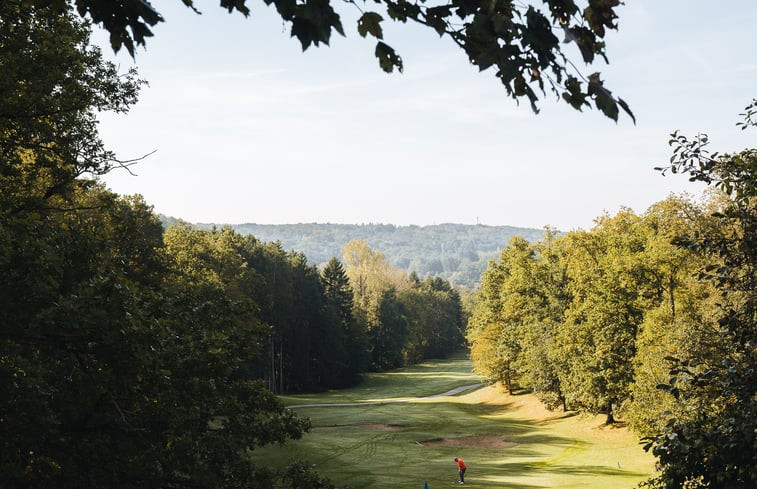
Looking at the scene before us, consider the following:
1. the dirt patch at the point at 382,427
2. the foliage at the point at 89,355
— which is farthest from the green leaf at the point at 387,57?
the dirt patch at the point at 382,427

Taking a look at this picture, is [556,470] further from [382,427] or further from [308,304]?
[308,304]

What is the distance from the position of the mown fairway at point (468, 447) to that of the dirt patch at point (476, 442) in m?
0.07

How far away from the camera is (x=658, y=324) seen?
34.2 metres

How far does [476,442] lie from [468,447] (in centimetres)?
200

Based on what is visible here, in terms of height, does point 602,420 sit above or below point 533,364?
below

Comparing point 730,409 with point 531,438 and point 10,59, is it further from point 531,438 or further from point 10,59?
point 531,438

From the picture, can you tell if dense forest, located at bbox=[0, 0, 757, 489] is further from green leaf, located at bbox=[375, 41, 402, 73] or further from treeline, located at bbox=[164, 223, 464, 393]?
treeline, located at bbox=[164, 223, 464, 393]

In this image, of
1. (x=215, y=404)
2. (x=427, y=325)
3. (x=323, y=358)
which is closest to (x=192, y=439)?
(x=215, y=404)

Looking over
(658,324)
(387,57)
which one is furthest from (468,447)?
(387,57)

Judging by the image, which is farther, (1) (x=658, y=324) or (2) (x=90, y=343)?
(1) (x=658, y=324)

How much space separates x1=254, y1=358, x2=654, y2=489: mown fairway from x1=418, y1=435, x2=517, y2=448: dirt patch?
71 mm

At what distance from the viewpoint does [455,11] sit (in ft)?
12.7

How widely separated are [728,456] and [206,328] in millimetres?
9073

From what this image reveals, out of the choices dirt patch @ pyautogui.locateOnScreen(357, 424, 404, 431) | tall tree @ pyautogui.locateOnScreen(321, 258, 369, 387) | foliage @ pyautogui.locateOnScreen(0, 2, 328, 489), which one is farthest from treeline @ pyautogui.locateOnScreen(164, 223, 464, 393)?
foliage @ pyautogui.locateOnScreen(0, 2, 328, 489)
